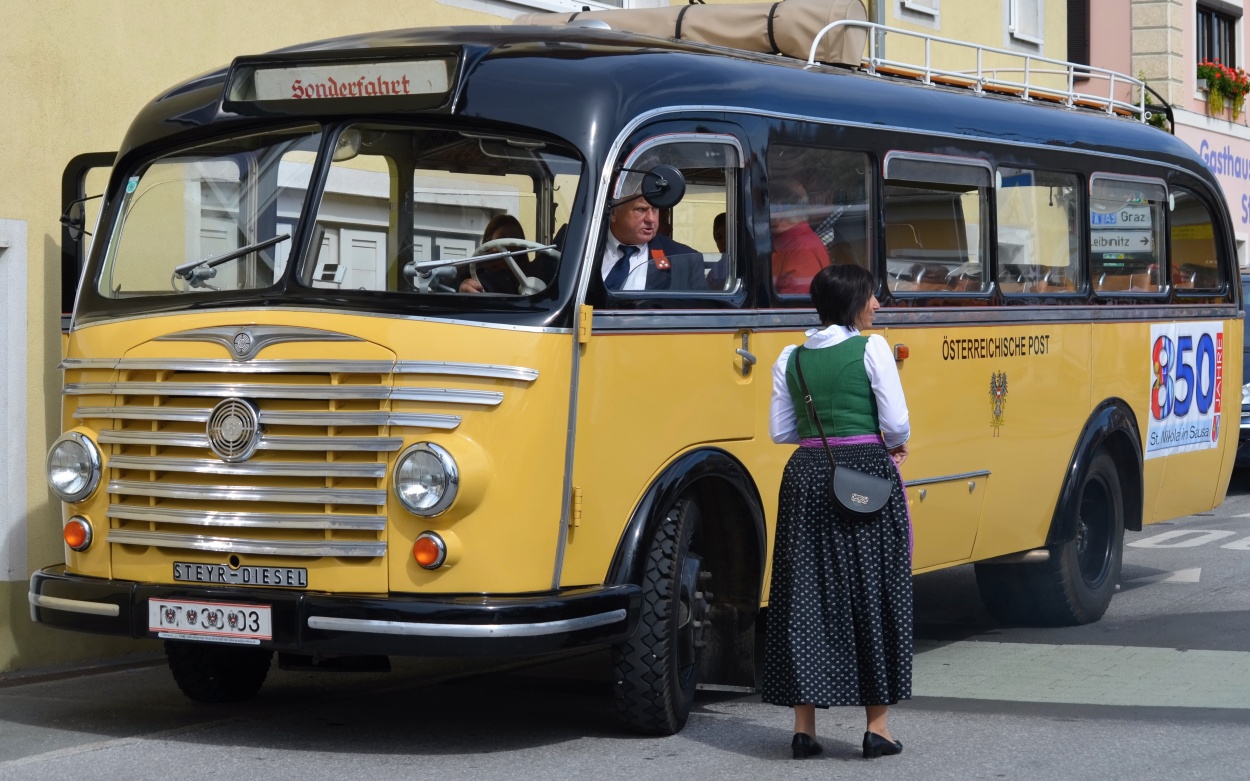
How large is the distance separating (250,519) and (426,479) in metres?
0.72

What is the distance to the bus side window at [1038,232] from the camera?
973cm

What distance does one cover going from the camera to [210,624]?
22.1ft

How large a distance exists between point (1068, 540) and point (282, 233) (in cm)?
510

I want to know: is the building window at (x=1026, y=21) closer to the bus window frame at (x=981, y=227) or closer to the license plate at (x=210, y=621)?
the bus window frame at (x=981, y=227)

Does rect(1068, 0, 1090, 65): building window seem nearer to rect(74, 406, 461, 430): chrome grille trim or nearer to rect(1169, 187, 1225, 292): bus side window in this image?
rect(1169, 187, 1225, 292): bus side window

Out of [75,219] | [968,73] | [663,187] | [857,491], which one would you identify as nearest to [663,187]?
[663,187]

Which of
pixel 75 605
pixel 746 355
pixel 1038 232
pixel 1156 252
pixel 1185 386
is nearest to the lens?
pixel 75 605

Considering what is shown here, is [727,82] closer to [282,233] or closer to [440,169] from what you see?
[440,169]

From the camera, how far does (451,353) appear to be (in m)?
6.63

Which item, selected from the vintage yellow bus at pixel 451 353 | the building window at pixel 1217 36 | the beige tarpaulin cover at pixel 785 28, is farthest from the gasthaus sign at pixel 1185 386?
the building window at pixel 1217 36

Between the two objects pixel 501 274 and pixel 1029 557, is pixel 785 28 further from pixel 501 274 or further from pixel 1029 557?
pixel 1029 557

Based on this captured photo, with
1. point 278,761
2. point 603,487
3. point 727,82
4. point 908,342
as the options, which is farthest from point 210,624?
point 908,342

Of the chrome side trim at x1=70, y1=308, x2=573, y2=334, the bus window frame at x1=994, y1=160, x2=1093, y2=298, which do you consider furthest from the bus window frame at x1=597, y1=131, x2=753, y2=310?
the bus window frame at x1=994, y1=160, x2=1093, y2=298

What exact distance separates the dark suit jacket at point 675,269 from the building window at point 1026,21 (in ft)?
46.6
